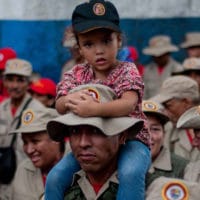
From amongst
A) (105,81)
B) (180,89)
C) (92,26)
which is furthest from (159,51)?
(92,26)

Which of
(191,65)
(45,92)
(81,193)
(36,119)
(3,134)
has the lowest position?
(81,193)

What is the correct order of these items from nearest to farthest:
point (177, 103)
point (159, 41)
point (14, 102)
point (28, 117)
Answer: point (28, 117)
point (177, 103)
point (14, 102)
point (159, 41)

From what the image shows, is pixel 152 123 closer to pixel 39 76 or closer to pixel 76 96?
pixel 76 96

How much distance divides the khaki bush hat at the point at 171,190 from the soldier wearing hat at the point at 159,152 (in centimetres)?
182

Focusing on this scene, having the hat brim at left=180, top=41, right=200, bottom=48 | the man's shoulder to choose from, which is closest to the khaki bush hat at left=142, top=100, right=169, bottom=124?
the man's shoulder

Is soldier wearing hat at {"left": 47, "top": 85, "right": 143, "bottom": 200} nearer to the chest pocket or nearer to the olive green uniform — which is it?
the olive green uniform

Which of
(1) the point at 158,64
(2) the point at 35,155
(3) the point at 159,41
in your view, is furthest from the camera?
(1) the point at 158,64

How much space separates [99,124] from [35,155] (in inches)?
100

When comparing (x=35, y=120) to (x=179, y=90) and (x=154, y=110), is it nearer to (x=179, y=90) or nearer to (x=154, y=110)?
(x=154, y=110)

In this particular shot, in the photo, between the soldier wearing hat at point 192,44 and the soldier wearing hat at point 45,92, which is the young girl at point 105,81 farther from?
the soldier wearing hat at point 192,44

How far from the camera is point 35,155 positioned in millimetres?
6328

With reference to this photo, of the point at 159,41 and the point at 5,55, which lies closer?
the point at 5,55

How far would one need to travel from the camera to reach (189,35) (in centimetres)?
950

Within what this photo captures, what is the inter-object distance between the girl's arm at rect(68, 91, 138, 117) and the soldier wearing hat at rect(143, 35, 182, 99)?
5440 mm
